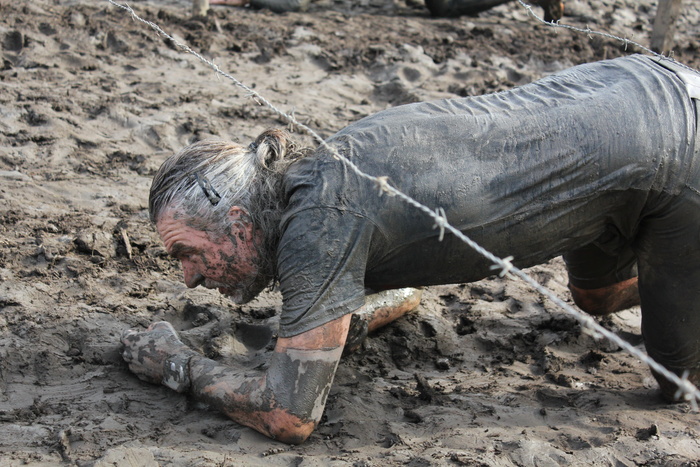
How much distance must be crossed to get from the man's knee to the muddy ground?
11 centimetres

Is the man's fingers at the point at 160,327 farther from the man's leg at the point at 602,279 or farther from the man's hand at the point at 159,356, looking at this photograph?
the man's leg at the point at 602,279

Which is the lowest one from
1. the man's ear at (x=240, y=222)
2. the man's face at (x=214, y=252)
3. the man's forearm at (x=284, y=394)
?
the man's forearm at (x=284, y=394)

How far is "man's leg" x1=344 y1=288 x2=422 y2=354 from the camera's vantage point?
3.18 metres

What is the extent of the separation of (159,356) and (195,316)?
1.66 feet

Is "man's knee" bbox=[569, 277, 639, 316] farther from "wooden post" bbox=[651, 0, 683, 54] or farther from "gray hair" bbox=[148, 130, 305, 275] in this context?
"wooden post" bbox=[651, 0, 683, 54]

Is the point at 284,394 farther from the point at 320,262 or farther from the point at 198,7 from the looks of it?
the point at 198,7

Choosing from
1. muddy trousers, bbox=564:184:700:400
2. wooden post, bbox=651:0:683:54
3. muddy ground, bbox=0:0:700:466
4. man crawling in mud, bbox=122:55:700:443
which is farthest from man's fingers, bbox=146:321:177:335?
wooden post, bbox=651:0:683:54

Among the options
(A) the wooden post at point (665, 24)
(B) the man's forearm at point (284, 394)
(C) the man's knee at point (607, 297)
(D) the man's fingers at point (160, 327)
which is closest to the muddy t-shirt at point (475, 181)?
(B) the man's forearm at point (284, 394)

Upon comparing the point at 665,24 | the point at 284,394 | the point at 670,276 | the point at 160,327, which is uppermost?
the point at 665,24

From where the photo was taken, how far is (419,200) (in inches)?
94.0

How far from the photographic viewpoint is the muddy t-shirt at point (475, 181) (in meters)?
2.35

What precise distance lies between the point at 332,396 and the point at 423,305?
900 millimetres

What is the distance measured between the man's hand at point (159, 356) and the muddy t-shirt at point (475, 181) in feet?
1.92

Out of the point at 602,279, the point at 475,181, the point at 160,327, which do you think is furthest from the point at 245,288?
the point at 602,279
